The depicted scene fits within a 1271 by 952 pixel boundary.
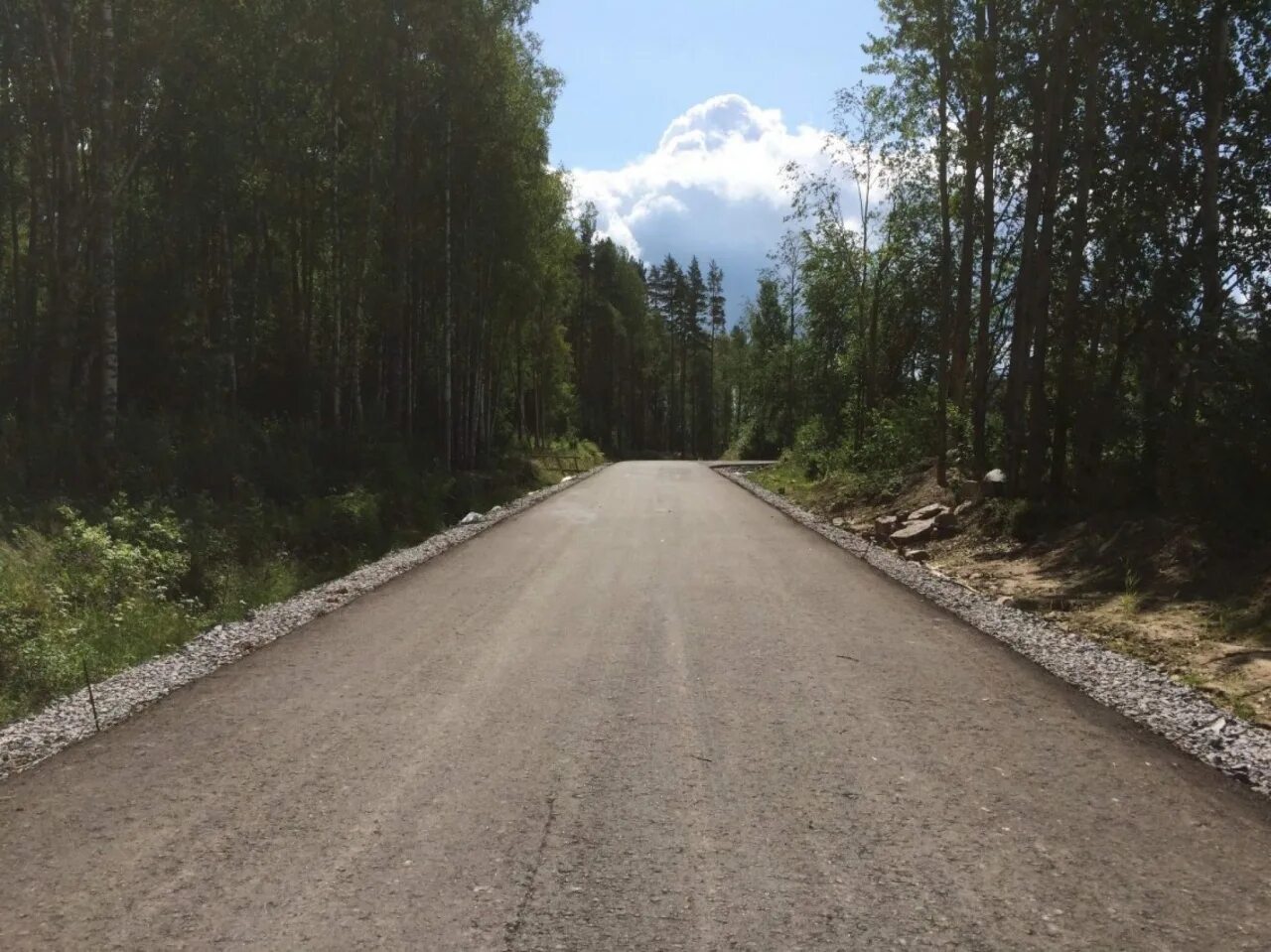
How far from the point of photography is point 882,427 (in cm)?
2481

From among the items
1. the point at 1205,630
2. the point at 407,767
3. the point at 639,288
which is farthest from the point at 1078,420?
the point at 639,288

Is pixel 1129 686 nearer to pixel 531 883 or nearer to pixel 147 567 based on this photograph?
pixel 531 883

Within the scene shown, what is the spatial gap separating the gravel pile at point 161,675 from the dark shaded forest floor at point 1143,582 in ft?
24.0

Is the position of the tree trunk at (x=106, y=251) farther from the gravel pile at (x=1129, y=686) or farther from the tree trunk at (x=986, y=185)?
the tree trunk at (x=986, y=185)

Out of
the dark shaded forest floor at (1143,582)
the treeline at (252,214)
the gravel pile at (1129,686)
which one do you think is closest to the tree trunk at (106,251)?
the treeline at (252,214)

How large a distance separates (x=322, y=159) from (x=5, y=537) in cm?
1695

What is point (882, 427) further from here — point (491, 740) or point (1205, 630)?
point (491, 740)

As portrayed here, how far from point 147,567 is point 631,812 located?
863 centimetres

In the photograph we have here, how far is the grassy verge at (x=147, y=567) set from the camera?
7180mm

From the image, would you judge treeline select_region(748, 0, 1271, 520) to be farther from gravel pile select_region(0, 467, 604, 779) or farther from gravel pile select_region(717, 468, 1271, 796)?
gravel pile select_region(0, 467, 604, 779)

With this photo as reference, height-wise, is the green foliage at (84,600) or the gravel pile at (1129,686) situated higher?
the green foliage at (84,600)

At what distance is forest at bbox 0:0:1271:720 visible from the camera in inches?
454

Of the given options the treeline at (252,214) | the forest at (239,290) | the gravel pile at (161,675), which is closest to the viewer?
the gravel pile at (161,675)

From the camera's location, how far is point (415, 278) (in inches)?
1070
